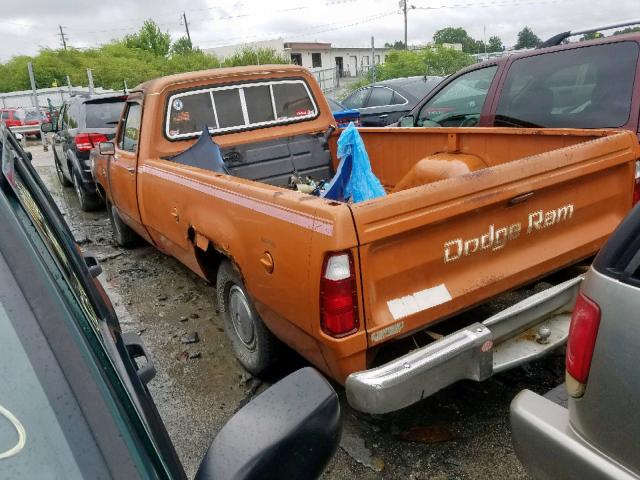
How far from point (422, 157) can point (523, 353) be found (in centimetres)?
231

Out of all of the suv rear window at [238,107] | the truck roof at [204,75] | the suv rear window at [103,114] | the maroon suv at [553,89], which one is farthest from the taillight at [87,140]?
the maroon suv at [553,89]

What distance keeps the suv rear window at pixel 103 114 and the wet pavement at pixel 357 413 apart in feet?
15.4

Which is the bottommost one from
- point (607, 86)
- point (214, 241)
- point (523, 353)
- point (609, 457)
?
point (523, 353)

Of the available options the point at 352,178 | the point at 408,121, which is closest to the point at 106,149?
the point at 352,178

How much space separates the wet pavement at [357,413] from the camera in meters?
2.59

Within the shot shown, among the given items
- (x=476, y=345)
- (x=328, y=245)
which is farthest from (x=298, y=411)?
(x=476, y=345)

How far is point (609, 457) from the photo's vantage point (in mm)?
1606

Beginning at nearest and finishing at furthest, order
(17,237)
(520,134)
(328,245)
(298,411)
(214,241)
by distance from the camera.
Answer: (17,237) < (298,411) < (328,245) < (214,241) < (520,134)

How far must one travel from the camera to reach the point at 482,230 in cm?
254

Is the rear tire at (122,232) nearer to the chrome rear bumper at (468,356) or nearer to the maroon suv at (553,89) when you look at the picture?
the maroon suv at (553,89)

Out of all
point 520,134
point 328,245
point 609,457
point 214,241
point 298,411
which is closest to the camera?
point 298,411

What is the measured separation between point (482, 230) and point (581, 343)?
92cm

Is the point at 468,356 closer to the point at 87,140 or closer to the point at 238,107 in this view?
the point at 238,107

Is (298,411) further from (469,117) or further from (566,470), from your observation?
(469,117)
